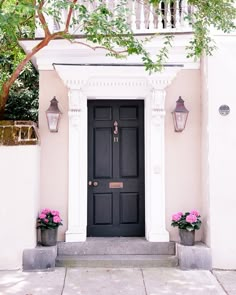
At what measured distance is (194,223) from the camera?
5.91 metres

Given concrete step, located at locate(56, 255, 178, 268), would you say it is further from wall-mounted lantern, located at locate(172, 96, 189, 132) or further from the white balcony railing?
the white balcony railing

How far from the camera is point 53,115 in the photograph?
624 cm

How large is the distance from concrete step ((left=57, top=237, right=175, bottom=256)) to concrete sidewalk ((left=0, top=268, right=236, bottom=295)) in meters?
0.40

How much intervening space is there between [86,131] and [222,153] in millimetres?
2344

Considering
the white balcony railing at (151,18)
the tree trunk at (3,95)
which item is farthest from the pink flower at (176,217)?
the tree trunk at (3,95)

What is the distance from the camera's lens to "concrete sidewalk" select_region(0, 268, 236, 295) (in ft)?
16.3

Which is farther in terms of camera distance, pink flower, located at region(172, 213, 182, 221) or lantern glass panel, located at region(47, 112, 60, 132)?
lantern glass panel, located at region(47, 112, 60, 132)

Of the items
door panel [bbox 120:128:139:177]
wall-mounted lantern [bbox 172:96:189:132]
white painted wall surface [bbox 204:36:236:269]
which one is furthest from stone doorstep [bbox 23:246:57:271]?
wall-mounted lantern [bbox 172:96:189:132]

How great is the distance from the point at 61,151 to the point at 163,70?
223cm

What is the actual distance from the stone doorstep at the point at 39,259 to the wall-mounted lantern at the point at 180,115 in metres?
2.93

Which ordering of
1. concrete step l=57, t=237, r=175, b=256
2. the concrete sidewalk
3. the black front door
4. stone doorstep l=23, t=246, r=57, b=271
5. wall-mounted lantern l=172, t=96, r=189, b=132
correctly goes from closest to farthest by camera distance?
the concrete sidewalk
stone doorstep l=23, t=246, r=57, b=271
concrete step l=57, t=237, r=175, b=256
wall-mounted lantern l=172, t=96, r=189, b=132
the black front door

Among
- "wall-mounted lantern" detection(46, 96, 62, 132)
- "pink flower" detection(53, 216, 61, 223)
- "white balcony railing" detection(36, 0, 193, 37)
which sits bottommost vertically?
"pink flower" detection(53, 216, 61, 223)

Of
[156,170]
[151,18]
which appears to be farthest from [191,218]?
[151,18]

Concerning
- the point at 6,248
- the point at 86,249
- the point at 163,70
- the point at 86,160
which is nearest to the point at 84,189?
Result: the point at 86,160
